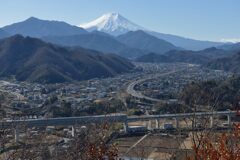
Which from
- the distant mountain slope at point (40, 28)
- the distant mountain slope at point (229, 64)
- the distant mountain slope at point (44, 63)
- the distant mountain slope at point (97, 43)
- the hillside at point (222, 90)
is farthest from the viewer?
the distant mountain slope at point (40, 28)

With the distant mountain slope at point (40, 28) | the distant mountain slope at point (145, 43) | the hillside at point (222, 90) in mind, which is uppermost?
the distant mountain slope at point (40, 28)

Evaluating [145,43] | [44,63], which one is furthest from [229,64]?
[145,43]

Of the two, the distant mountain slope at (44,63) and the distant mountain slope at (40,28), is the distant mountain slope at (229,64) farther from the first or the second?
the distant mountain slope at (40,28)

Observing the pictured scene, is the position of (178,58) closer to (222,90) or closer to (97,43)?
(97,43)

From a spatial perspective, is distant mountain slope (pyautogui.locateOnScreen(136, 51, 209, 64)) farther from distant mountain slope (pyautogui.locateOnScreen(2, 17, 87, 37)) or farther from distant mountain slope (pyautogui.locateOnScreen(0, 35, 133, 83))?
distant mountain slope (pyautogui.locateOnScreen(2, 17, 87, 37))

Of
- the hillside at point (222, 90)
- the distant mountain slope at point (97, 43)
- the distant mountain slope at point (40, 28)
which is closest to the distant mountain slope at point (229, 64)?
the hillside at point (222, 90)

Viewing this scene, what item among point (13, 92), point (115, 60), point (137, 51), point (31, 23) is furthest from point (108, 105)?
point (31, 23)
